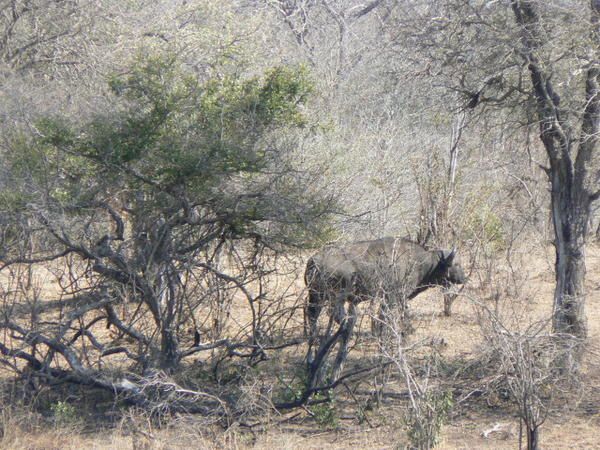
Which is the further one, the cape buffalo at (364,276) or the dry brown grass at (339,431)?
the cape buffalo at (364,276)

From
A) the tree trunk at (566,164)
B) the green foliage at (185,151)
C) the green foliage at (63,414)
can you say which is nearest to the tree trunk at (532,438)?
the tree trunk at (566,164)

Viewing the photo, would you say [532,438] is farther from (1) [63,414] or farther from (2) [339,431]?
(1) [63,414]

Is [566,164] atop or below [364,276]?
atop

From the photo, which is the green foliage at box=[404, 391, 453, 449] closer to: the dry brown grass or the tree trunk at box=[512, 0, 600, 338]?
the dry brown grass

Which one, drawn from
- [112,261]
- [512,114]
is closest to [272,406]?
[112,261]

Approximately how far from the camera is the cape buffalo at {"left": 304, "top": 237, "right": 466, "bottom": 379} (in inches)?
339

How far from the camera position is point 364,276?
34.4 feet

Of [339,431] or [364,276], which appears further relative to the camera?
[364,276]

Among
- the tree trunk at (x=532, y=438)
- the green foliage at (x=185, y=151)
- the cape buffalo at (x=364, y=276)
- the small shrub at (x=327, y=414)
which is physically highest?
the green foliage at (x=185, y=151)

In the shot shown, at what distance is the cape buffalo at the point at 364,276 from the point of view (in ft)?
28.3

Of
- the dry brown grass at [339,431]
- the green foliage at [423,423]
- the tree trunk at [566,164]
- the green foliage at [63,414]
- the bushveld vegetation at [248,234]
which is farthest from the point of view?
the tree trunk at [566,164]

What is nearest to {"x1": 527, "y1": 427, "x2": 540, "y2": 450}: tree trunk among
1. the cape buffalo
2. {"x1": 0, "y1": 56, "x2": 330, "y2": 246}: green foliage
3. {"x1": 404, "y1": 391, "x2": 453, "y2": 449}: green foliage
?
{"x1": 404, "y1": 391, "x2": 453, "y2": 449}: green foliage

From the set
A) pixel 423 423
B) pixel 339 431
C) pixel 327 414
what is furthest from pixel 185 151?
pixel 423 423

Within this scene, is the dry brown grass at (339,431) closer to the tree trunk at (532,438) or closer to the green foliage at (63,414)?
the green foliage at (63,414)
